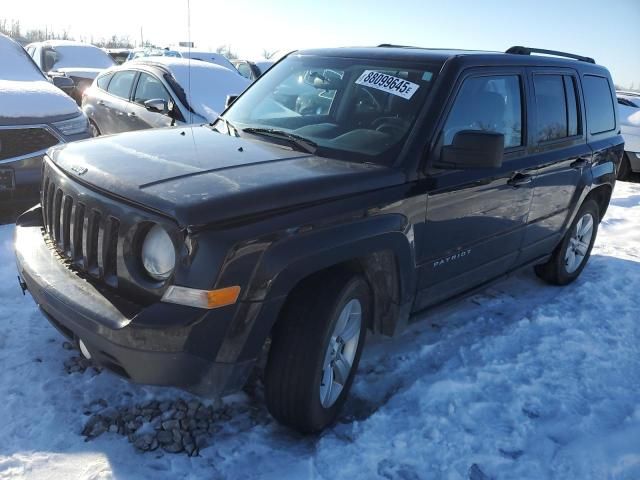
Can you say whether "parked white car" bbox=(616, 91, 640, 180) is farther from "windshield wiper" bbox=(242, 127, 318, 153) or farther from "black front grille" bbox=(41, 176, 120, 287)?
"black front grille" bbox=(41, 176, 120, 287)

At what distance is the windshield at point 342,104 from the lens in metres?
3.12

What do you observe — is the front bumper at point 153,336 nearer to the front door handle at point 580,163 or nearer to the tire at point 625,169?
the front door handle at point 580,163

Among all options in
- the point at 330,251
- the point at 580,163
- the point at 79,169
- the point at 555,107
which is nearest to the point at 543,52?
the point at 555,107

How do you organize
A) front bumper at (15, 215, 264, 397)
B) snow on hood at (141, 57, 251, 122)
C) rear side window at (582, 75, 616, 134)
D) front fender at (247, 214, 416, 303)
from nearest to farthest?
front bumper at (15, 215, 264, 397) < front fender at (247, 214, 416, 303) < rear side window at (582, 75, 616, 134) < snow on hood at (141, 57, 251, 122)

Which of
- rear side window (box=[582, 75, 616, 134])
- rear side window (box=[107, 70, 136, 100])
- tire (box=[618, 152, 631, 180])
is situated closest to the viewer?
rear side window (box=[582, 75, 616, 134])

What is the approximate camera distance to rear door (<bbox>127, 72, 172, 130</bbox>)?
703 cm

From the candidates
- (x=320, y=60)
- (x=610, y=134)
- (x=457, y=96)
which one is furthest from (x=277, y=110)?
(x=610, y=134)

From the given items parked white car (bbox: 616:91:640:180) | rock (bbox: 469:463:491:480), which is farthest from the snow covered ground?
parked white car (bbox: 616:91:640:180)

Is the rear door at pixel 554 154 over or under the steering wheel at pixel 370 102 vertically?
under

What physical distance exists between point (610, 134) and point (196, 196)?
4.34 metres

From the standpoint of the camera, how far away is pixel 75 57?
1419cm

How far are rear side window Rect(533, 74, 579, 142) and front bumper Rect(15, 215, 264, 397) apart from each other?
281 cm

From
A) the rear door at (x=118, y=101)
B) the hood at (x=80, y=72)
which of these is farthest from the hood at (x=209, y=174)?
the hood at (x=80, y=72)

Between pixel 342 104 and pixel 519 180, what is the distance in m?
1.28
